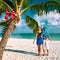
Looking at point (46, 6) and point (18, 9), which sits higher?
point (46, 6)

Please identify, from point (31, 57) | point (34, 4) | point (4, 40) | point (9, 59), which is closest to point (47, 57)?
point (31, 57)

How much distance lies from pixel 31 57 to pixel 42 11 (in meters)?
2.49

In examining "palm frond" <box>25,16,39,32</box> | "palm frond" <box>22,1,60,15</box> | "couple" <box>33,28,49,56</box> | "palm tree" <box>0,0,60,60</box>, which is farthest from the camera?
"palm frond" <box>25,16,39,32</box>

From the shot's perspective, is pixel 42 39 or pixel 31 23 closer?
pixel 42 39

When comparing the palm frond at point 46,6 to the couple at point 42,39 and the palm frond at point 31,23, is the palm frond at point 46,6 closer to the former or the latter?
the couple at point 42,39

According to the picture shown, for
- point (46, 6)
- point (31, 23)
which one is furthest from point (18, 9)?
point (31, 23)

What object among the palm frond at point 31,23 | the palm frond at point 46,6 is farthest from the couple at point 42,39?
the palm frond at point 46,6

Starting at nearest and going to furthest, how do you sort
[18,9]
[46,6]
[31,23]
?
[18,9] → [46,6] → [31,23]

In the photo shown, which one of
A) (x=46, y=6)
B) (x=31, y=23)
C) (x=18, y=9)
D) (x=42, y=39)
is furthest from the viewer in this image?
(x=31, y=23)

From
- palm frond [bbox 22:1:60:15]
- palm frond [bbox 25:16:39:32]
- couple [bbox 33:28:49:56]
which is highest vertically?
palm frond [bbox 22:1:60:15]

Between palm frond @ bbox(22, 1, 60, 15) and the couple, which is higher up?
palm frond @ bbox(22, 1, 60, 15)

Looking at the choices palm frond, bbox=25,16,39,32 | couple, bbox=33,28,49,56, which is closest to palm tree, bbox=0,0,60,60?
palm frond, bbox=25,16,39,32

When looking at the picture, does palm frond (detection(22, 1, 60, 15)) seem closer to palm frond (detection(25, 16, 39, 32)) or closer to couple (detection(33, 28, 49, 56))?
couple (detection(33, 28, 49, 56))

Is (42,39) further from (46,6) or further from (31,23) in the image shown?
(46,6)
